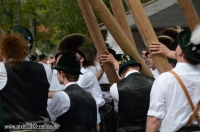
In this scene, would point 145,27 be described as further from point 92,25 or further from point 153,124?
point 153,124

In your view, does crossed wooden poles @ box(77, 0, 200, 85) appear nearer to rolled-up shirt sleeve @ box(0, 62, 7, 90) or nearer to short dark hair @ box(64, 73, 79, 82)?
short dark hair @ box(64, 73, 79, 82)

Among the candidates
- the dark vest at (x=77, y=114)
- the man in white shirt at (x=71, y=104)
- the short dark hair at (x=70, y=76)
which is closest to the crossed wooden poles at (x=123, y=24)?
the man in white shirt at (x=71, y=104)

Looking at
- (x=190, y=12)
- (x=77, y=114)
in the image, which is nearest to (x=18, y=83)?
(x=77, y=114)

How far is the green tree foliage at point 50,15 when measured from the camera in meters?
22.3

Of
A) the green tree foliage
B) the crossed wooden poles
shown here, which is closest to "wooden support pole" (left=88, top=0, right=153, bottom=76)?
the crossed wooden poles

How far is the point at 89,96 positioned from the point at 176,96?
1341mm

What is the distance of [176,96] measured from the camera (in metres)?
4.68

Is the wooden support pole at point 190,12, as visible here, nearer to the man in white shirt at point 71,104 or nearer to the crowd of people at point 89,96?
the crowd of people at point 89,96

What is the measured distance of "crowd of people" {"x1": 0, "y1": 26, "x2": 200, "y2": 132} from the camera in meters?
4.72

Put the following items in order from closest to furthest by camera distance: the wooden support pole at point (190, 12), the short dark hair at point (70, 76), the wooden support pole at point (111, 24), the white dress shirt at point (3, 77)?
the white dress shirt at point (3, 77) < the wooden support pole at point (111, 24) < the short dark hair at point (70, 76) < the wooden support pole at point (190, 12)

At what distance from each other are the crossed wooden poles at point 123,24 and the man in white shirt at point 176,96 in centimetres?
76

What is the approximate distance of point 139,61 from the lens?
6191 mm

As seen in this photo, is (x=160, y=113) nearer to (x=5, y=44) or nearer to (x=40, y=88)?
(x=40, y=88)

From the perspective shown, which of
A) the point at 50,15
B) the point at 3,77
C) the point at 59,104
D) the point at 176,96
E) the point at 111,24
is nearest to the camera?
the point at 176,96
